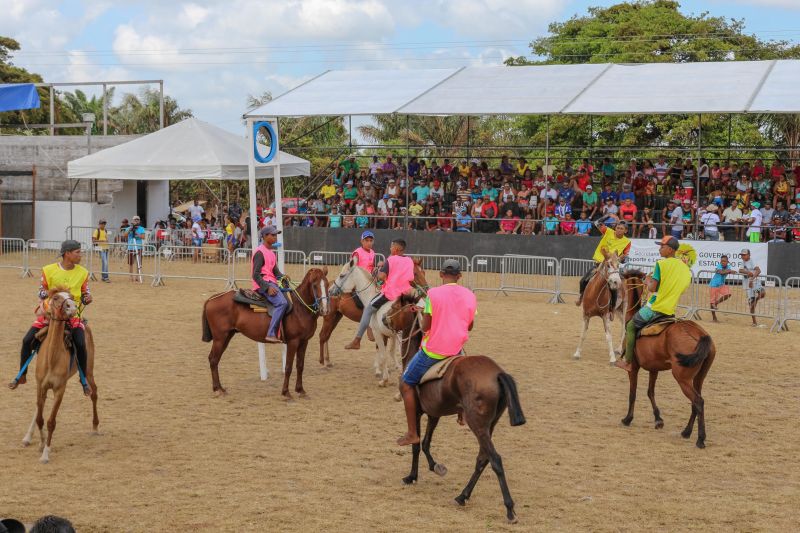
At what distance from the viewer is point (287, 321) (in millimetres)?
13281

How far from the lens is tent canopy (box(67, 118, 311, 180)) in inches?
1003

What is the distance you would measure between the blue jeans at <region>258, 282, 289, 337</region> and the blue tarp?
26.0 meters

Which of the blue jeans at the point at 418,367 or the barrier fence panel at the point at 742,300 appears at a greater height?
the blue jeans at the point at 418,367

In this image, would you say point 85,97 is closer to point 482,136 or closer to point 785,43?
point 482,136

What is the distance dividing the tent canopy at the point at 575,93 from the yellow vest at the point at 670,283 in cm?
1394

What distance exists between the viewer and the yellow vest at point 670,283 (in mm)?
11727

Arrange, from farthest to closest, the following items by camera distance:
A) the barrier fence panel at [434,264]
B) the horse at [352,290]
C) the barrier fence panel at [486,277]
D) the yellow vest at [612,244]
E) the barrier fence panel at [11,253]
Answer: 1. the barrier fence panel at [11,253]
2. the barrier fence panel at [434,264]
3. the barrier fence panel at [486,277]
4. the yellow vest at [612,244]
5. the horse at [352,290]

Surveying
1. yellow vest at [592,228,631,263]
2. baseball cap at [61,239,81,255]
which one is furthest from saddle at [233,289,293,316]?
yellow vest at [592,228,631,263]

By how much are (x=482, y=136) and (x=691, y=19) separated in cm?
1128

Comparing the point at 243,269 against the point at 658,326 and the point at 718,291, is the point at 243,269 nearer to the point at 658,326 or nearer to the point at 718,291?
the point at 718,291

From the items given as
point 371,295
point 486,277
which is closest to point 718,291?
point 486,277

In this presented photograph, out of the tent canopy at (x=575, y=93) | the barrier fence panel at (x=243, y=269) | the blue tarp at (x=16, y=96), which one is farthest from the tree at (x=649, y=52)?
the blue tarp at (x=16, y=96)

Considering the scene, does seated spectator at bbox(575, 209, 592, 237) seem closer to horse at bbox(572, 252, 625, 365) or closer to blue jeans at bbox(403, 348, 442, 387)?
horse at bbox(572, 252, 625, 365)

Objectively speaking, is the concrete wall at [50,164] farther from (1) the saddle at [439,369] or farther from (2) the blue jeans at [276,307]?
(1) the saddle at [439,369]
